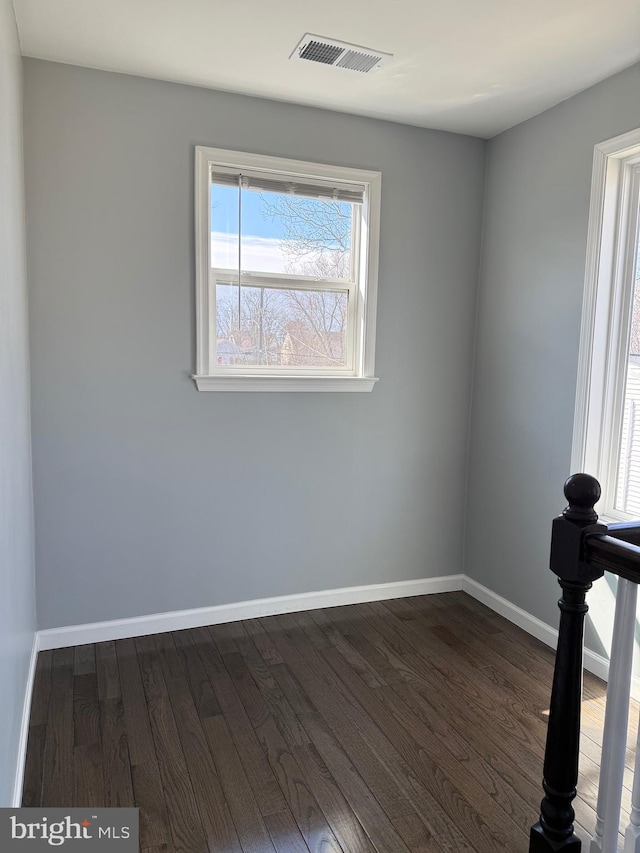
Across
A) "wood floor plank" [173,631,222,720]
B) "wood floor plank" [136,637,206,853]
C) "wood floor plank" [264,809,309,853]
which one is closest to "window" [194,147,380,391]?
"wood floor plank" [173,631,222,720]

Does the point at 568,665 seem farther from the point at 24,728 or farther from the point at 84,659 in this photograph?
the point at 84,659

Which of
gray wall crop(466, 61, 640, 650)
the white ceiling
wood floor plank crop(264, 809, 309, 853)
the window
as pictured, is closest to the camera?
wood floor plank crop(264, 809, 309, 853)

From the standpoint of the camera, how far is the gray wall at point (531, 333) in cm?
284

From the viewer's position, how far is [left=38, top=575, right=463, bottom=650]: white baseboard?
9.58ft

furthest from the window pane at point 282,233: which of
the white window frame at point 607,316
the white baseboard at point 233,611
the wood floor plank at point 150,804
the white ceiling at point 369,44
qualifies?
the wood floor plank at point 150,804

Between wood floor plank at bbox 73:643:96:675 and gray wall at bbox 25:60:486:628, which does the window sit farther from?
wood floor plank at bbox 73:643:96:675

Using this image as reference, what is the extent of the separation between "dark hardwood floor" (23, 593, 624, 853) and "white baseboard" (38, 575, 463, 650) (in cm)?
5

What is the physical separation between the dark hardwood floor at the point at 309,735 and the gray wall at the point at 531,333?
48 centimetres

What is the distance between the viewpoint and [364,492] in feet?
11.3

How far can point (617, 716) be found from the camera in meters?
1.32

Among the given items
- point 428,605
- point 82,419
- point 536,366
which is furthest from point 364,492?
point 82,419

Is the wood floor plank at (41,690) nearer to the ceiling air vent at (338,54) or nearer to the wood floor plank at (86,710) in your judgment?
the wood floor plank at (86,710)

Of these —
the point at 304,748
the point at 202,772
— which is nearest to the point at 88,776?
the point at 202,772

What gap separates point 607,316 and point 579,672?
1.85m
